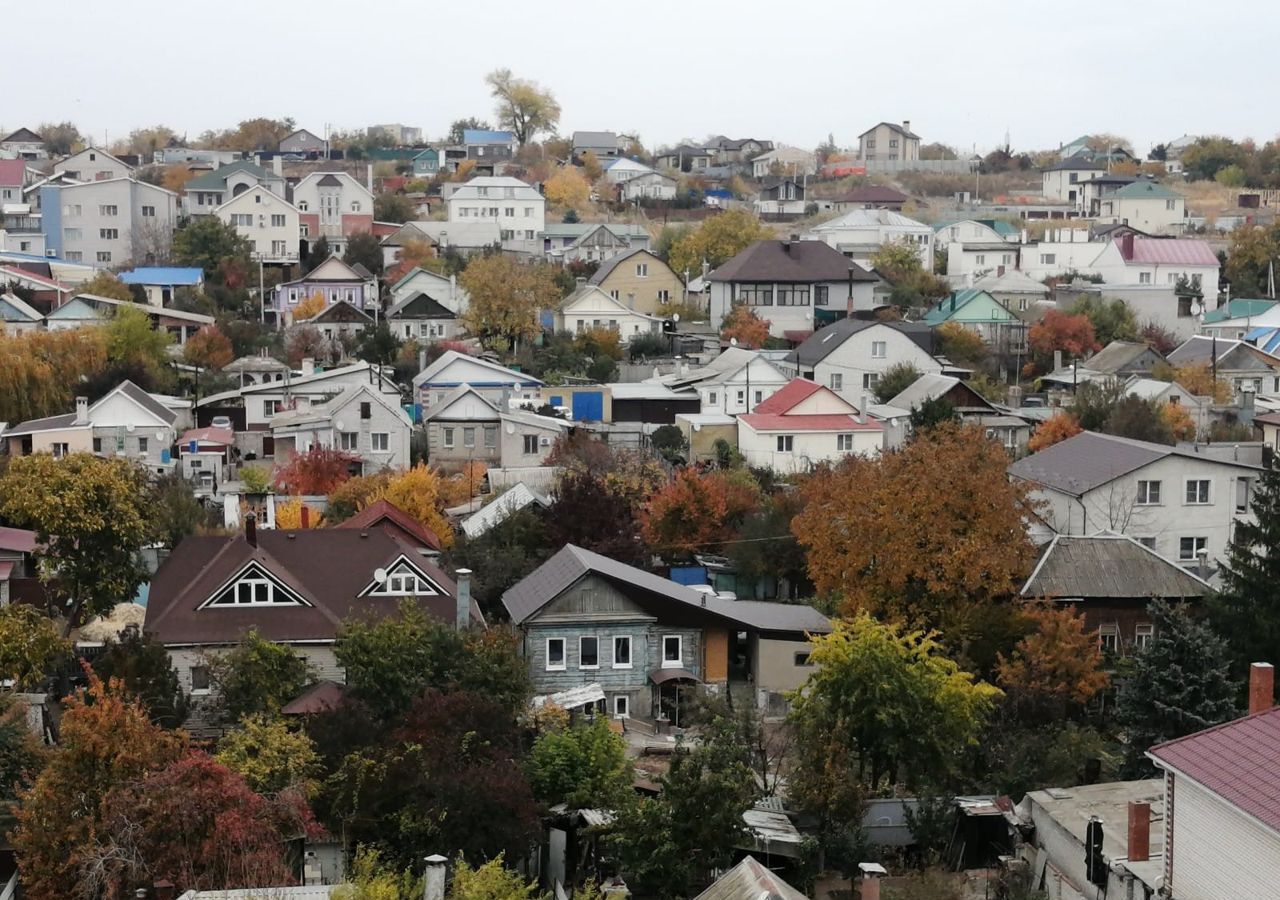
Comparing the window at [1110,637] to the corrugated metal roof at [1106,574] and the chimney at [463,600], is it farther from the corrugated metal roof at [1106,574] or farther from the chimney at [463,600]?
the chimney at [463,600]

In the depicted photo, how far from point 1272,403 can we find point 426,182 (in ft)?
185

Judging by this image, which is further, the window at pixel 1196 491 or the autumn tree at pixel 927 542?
the window at pixel 1196 491

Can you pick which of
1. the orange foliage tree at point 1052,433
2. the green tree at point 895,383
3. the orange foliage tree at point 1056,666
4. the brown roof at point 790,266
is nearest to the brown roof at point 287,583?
Answer: the orange foliage tree at point 1056,666

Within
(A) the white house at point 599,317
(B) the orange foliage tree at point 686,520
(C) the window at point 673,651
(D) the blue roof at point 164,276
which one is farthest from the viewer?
(D) the blue roof at point 164,276

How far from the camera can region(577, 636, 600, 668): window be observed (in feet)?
96.2

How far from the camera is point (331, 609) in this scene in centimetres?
2889

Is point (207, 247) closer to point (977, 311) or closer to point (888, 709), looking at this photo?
point (977, 311)

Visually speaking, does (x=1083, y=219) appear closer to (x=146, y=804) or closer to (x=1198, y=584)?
(x=1198, y=584)

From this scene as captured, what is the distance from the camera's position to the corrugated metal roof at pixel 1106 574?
30969 millimetres

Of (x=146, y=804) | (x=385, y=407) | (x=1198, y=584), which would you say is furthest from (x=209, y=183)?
(x=146, y=804)

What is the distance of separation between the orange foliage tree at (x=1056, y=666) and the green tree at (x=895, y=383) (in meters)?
24.8

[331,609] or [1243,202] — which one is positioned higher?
[1243,202]

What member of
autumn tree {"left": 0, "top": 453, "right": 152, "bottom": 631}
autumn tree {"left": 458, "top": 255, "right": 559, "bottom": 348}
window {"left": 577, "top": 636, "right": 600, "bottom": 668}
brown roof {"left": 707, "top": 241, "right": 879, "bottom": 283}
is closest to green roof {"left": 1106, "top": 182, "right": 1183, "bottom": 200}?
brown roof {"left": 707, "top": 241, "right": 879, "bottom": 283}

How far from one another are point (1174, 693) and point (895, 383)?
2848 centimetres
